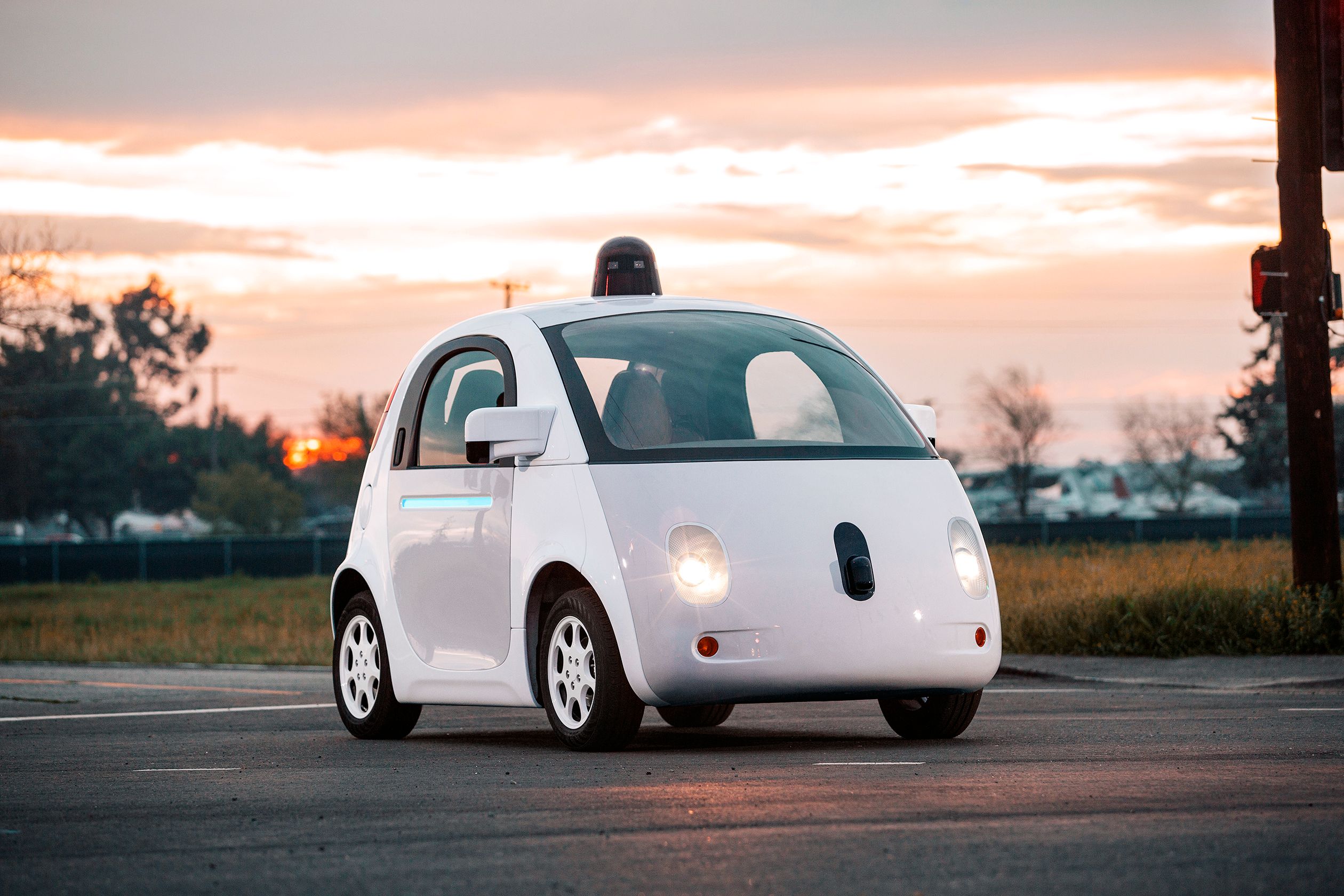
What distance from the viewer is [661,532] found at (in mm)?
8008

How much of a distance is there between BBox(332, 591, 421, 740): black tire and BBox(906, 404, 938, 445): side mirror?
2.86m

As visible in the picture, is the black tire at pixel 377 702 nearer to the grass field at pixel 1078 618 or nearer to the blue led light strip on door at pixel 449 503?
the blue led light strip on door at pixel 449 503

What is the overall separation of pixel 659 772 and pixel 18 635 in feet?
89.9

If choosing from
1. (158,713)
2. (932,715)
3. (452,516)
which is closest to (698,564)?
(932,715)

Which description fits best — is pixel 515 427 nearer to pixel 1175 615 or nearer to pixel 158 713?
pixel 158 713

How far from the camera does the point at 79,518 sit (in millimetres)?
105625

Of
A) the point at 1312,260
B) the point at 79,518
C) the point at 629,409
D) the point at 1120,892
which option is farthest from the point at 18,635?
the point at 79,518

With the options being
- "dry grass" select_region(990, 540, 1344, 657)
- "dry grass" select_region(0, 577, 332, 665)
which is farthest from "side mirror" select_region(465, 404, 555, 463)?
"dry grass" select_region(0, 577, 332, 665)

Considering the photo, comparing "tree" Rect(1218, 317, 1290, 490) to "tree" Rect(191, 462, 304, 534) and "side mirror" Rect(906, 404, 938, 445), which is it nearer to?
"tree" Rect(191, 462, 304, 534)

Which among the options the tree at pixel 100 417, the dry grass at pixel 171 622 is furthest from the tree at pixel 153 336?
the dry grass at pixel 171 622

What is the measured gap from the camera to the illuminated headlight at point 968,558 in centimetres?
845

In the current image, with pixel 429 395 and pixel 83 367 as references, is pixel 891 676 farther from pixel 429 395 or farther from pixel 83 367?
pixel 83 367

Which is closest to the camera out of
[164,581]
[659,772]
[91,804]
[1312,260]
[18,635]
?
[91,804]

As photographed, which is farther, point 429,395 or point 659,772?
point 429,395
